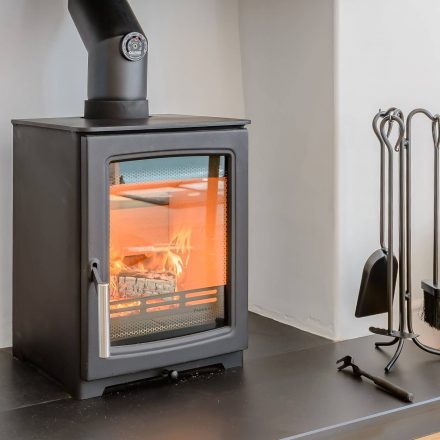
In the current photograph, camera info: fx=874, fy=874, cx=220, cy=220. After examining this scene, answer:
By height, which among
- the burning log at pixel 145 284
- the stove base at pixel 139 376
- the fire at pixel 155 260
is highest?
the fire at pixel 155 260

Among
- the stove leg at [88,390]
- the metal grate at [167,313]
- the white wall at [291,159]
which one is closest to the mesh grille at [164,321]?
the metal grate at [167,313]

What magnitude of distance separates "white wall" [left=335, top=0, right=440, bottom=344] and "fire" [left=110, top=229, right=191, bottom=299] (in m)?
0.51

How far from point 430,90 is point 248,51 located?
55 cm

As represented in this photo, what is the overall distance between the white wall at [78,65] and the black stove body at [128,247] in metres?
0.14

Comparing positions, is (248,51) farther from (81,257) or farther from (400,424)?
(400,424)

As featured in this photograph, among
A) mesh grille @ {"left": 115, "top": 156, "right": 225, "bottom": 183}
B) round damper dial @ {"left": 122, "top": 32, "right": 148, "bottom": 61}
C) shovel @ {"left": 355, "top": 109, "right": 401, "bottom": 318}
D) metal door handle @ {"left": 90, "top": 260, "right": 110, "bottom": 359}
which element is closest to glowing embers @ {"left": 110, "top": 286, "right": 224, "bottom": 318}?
metal door handle @ {"left": 90, "top": 260, "right": 110, "bottom": 359}

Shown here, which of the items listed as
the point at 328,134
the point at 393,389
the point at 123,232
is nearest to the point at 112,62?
the point at 123,232

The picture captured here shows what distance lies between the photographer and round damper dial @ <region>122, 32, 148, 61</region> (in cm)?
206

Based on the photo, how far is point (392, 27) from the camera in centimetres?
241

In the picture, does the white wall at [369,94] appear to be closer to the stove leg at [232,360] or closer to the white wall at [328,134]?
the white wall at [328,134]

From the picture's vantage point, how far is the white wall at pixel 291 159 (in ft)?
7.84

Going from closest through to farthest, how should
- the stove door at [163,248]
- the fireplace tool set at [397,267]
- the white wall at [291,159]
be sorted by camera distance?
the stove door at [163,248], the fireplace tool set at [397,267], the white wall at [291,159]

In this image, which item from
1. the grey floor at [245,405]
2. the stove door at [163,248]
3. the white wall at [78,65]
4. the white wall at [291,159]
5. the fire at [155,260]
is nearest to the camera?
the grey floor at [245,405]

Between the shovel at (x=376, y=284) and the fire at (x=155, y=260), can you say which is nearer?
the fire at (x=155, y=260)
